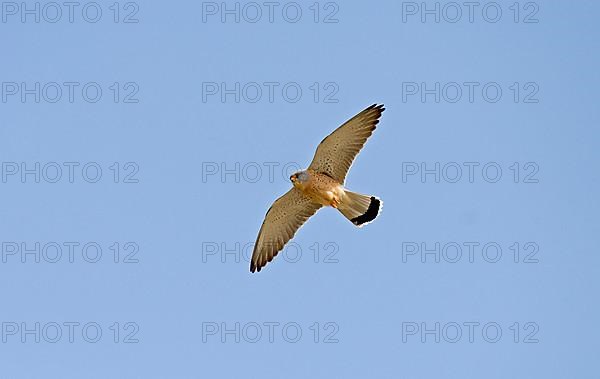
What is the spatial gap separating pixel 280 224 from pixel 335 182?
1.24 meters

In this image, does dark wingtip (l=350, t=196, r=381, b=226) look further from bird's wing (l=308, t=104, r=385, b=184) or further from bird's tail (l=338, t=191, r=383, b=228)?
bird's wing (l=308, t=104, r=385, b=184)

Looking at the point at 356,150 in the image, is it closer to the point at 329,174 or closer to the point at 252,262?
the point at 329,174

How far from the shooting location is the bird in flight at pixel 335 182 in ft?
41.0

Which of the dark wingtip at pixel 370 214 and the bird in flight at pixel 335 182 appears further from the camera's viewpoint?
the dark wingtip at pixel 370 214

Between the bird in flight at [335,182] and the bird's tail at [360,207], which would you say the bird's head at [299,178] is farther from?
the bird's tail at [360,207]

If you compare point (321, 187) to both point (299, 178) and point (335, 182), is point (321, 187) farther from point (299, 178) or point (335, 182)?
point (299, 178)

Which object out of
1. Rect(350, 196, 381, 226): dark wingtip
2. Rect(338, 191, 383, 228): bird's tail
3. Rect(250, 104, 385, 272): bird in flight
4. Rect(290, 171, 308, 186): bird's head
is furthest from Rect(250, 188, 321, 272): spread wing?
Rect(350, 196, 381, 226): dark wingtip

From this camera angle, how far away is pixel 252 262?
1359 cm

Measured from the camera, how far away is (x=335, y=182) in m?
12.7

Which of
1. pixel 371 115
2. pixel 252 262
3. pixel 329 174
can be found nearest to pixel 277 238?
pixel 252 262

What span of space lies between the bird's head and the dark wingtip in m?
0.84

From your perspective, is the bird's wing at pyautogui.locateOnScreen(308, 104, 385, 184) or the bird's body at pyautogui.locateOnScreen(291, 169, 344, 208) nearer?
the bird's wing at pyautogui.locateOnScreen(308, 104, 385, 184)

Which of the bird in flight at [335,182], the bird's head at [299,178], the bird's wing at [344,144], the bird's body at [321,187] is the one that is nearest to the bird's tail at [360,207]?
the bird in flight at [335,182]

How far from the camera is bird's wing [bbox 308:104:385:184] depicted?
12.5 metres
